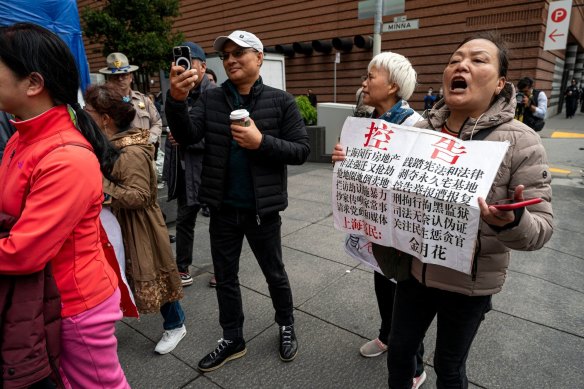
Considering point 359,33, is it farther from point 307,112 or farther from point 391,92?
point 391,92

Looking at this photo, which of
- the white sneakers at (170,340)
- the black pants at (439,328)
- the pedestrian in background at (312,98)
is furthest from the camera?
the pedestrian in background at (312,98)

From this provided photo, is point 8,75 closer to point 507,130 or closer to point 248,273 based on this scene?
point 507,130

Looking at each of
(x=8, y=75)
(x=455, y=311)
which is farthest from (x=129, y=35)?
(x=455, y=311)

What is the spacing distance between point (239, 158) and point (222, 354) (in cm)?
131

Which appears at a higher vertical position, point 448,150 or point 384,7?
point 384,7

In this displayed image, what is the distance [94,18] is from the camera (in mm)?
11828

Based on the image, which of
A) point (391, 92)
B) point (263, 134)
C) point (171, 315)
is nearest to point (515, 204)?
point (391, 92)

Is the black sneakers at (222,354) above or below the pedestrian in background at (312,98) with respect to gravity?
below

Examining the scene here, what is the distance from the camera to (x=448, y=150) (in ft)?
5.12

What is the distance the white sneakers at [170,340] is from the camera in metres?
2.68

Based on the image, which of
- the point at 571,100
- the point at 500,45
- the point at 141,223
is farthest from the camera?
the point at 571,100

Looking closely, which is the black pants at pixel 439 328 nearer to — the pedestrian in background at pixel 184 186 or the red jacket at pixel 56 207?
the red jacket at pixel 56 207

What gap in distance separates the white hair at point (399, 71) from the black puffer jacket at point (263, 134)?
1.97 feet

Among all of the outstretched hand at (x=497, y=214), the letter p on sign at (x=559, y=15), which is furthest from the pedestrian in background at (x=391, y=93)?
the letter p on sign at (x=559, y=15)
